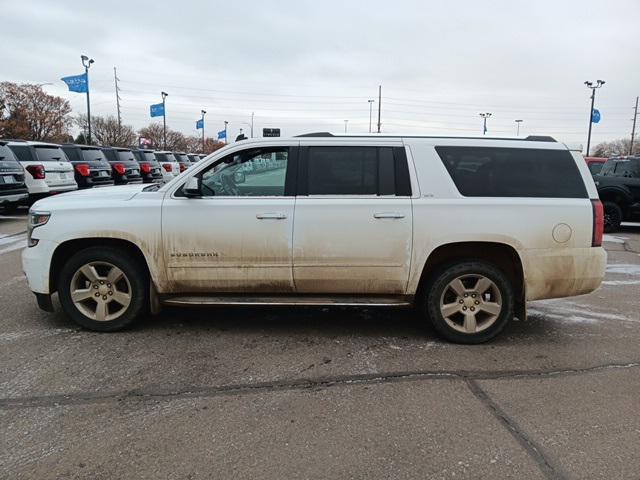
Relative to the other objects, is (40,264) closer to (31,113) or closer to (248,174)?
(248,174)

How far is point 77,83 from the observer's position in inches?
1150

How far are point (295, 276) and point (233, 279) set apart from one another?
0.54m

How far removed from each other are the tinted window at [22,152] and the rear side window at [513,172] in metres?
12.3

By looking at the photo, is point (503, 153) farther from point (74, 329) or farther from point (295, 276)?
point (74, 329)

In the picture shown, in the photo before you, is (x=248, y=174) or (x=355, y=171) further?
(x=248, y=174)

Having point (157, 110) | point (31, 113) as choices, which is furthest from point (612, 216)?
point (31, 113)

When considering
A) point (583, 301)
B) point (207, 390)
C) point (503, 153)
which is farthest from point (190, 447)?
point (583, 301)

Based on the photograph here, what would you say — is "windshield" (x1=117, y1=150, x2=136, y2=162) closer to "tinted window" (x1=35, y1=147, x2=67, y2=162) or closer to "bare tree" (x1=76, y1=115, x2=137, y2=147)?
"tinted window" (x1=35, y1=147, x2=67, y2=162)

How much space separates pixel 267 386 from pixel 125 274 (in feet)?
5.74

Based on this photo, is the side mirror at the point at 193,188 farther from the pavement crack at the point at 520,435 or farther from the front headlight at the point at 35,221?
the pavement crack at the point at 520,435

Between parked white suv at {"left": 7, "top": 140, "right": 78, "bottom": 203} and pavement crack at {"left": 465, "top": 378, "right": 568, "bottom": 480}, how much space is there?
12.6 metres

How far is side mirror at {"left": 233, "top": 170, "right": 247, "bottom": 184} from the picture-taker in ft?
14.4

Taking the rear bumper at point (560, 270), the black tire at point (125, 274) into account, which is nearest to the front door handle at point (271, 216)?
the black tire at point (125, 274)

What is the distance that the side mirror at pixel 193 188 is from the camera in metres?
4.20
